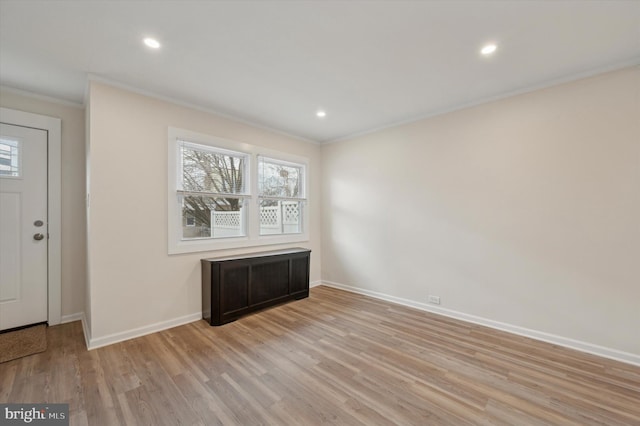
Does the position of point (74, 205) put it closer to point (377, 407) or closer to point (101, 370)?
point (101, 370)

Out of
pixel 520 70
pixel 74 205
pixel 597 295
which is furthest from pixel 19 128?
pixel 597 295

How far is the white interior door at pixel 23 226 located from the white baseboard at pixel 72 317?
17 centimetres

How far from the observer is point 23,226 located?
2.91 m

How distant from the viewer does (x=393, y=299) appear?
3.92 metres

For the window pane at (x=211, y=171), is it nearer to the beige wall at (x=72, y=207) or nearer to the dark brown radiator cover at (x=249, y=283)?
the dark brown radiator cover at (x=249, y=283)

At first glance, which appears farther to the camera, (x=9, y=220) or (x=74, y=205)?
(x=74, y=205)

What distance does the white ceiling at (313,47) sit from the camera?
69.4 inches

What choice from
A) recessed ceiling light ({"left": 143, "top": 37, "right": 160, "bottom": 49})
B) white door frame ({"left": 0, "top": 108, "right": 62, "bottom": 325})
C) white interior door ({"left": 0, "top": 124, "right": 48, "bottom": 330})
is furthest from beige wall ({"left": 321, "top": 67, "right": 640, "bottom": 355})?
white interior door ({"left": 0, "top": 124, "right": 48, "bottom": 330})

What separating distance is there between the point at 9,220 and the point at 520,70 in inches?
216

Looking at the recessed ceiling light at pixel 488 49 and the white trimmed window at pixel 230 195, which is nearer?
the recessed ceiling light at pixel 488 49

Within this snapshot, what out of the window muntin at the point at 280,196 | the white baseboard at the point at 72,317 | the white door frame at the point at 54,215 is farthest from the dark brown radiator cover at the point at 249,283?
the white door frame at the point at 54,215

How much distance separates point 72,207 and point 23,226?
1.50 ft

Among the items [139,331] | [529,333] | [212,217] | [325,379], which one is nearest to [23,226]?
[139,331]

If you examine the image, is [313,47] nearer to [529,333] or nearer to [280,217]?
[280,217]
